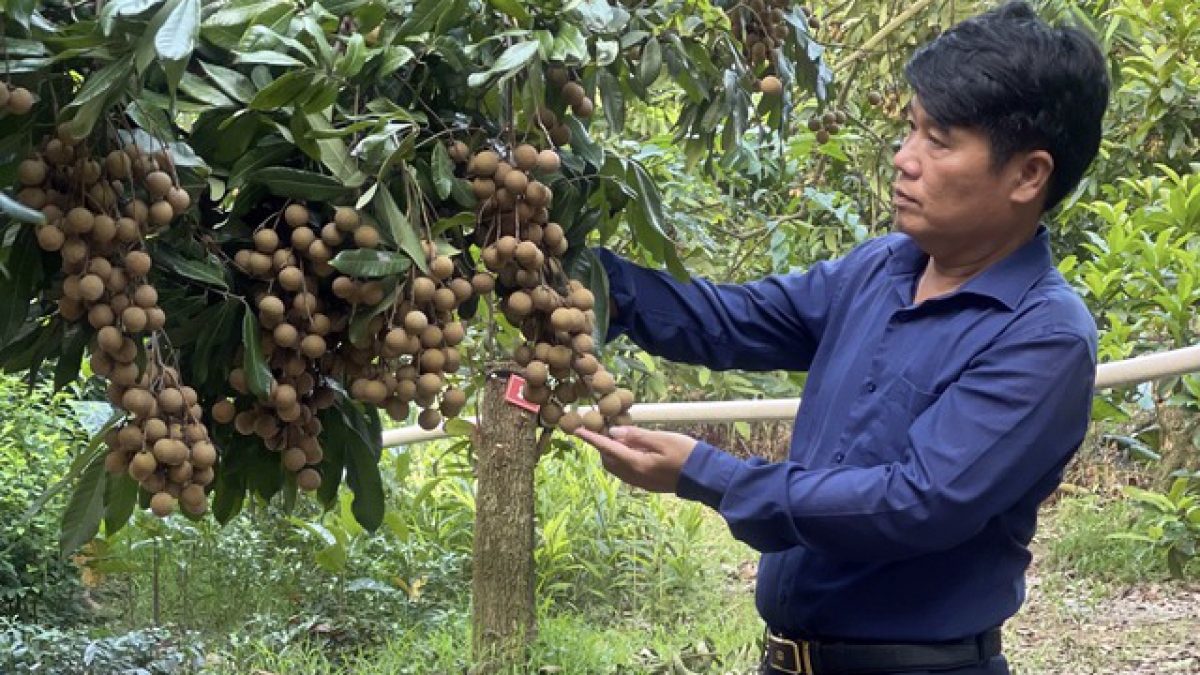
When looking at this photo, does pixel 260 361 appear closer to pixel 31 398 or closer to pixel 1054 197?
pixel 1054 197

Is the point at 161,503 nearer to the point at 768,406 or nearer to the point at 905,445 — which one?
the point at 905,445

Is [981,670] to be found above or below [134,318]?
below

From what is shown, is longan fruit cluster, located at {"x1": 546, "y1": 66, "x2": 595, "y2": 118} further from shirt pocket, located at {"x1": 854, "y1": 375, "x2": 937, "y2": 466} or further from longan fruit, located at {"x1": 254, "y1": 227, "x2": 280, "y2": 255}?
shirt pocket, located at {"x1": 854, "y1": 375, "x2": 937, "y2": 466}

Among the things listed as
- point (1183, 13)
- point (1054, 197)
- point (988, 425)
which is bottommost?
point (988, 425)

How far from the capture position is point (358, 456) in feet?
5.35

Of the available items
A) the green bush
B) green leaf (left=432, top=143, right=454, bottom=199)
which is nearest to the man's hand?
green leaf (left=432, top=143, right=454, bottom=199)

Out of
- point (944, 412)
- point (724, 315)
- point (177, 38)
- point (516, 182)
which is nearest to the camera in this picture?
point (177, 38)

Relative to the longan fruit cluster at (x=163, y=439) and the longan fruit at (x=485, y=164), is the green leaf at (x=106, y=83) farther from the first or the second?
the longan fruit at (x=485, y=164)

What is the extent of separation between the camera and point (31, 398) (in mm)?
3932

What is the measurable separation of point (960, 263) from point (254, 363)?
91cm

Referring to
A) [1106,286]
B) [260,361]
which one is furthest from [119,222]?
[1106,286]

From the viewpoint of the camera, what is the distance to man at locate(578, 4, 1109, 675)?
5.42ft

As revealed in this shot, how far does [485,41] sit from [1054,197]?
0.77 meters

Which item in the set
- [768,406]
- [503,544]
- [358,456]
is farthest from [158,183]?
[503,544]
